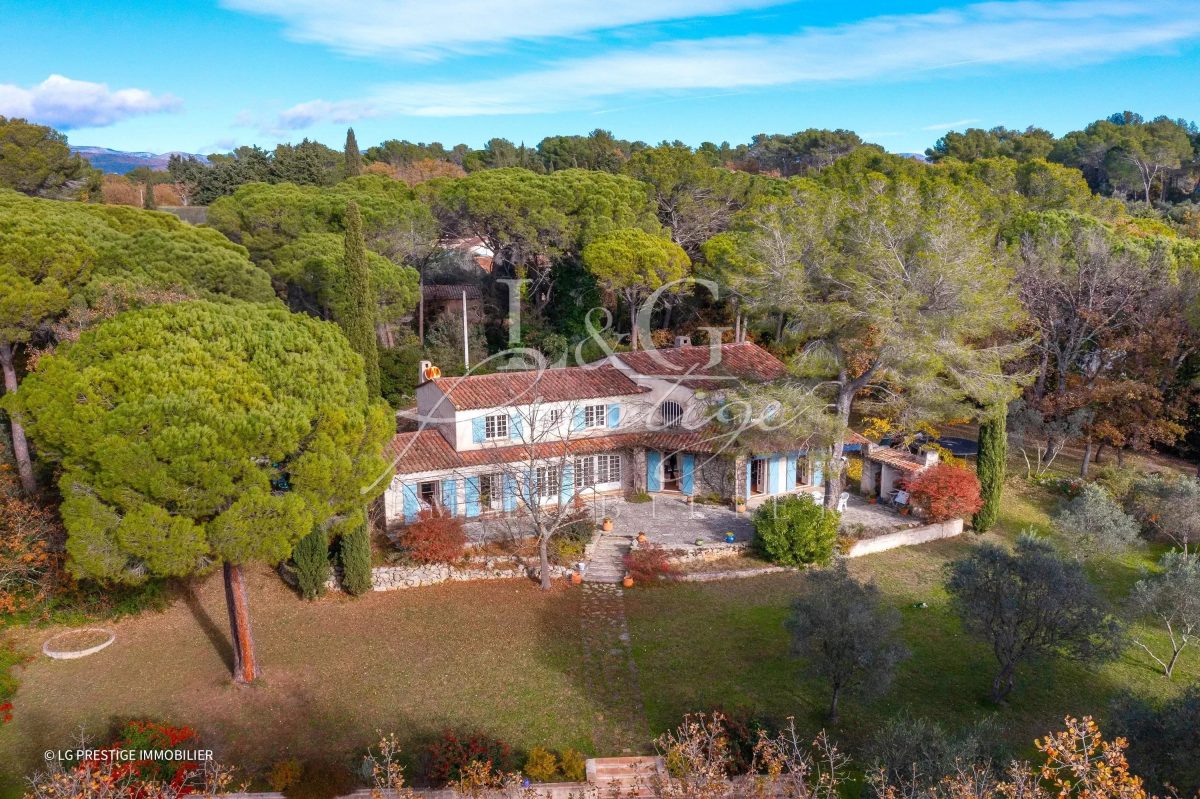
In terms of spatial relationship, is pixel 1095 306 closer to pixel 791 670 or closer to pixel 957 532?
pixel 957 532

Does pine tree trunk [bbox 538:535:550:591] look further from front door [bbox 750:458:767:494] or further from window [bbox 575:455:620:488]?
front door [bbox 750:458:767:494]

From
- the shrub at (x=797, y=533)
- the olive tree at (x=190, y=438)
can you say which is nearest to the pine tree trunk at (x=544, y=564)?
the olive tree at (x=190, y=438)

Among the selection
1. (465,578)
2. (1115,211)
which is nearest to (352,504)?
(465,578)

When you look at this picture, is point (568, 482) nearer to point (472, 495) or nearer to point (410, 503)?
point (472, 495)

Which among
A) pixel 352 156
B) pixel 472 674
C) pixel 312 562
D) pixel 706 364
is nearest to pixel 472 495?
pixel 312 562

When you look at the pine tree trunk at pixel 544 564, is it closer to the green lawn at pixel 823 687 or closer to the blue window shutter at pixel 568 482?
the green lawn at pixel 823 687

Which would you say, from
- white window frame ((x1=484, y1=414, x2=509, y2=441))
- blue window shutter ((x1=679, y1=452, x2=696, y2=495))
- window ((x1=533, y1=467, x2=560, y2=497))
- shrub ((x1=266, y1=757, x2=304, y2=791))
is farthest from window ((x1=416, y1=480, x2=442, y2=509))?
shrub ((x1=266, y1=757, x2=304, y2=791))

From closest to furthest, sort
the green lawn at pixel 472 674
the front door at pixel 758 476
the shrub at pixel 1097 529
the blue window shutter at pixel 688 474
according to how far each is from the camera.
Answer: the green lawn at pixel 472 674 < the shrub at pixel 1097 529 < the front door at pixel 758 476 < the blue window shutter at pixel 688 474
